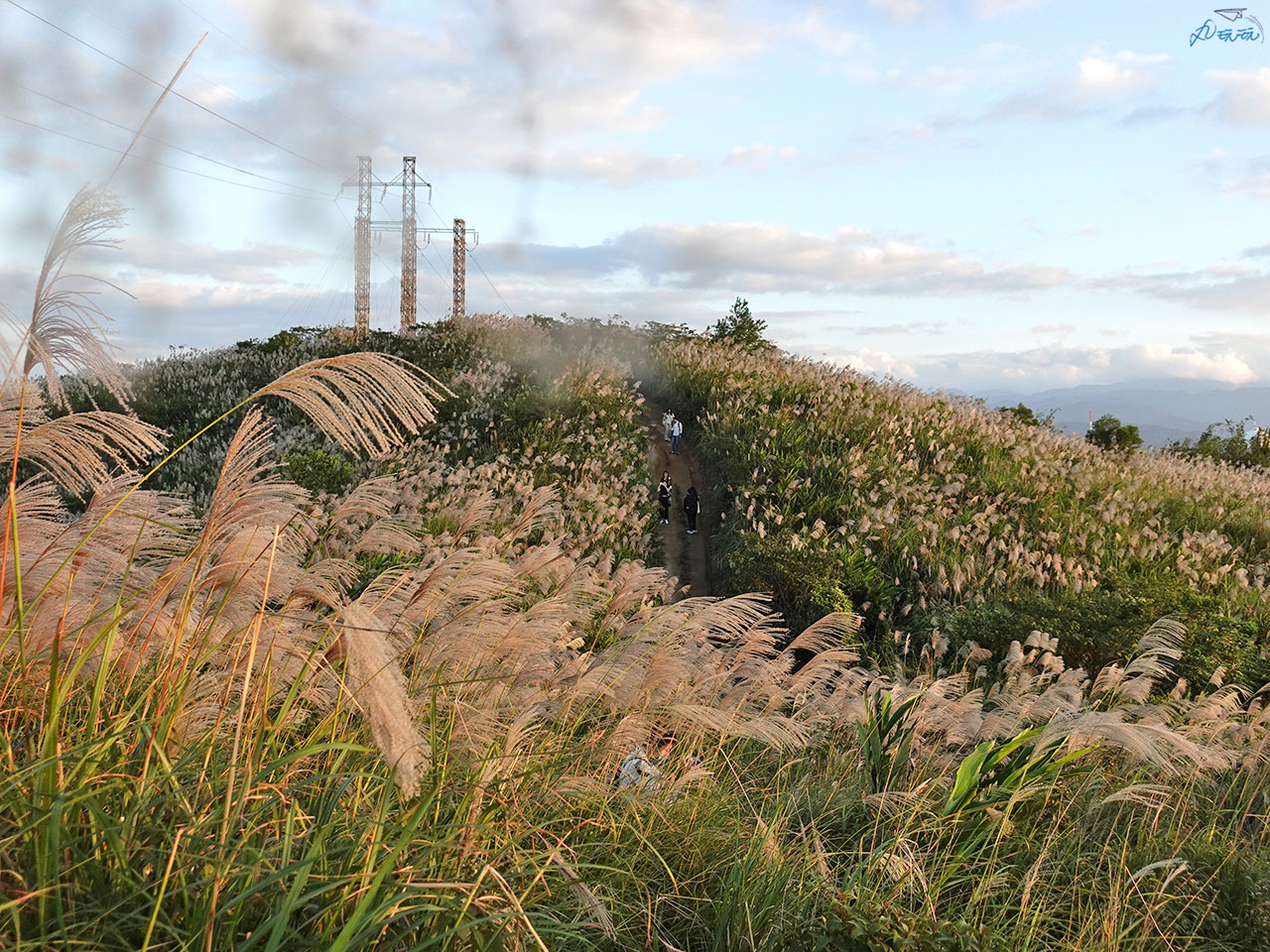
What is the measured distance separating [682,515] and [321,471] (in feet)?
23.1

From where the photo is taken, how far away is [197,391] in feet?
74.8

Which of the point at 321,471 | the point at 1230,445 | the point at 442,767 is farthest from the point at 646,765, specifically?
the point at 1230,445

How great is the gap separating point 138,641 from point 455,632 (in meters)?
1.16

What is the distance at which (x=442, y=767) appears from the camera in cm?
298

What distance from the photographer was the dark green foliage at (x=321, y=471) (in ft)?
43.3

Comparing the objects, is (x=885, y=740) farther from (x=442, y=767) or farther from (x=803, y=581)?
(x=803, y=581)

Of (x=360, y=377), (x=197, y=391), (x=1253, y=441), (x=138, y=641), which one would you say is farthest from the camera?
Result: (x=1253, y=441)

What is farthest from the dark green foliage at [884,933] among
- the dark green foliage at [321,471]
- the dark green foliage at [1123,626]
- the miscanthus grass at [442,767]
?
the dark green foliage at [321,471]

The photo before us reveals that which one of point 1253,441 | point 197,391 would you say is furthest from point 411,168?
point 1253,441

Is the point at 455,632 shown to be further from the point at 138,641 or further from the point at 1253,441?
the point at 1253,441

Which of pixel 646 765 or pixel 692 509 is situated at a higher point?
pixel 646 765

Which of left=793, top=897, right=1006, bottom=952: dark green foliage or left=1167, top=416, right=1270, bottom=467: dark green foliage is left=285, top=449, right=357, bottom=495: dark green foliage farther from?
left=1167, top=416, right=1270, bottom=467: dark green foliage

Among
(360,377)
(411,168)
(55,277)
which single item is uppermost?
(411,168)

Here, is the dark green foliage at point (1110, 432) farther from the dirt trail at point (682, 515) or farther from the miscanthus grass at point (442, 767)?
the miscanthus grass at point (442, 767)
